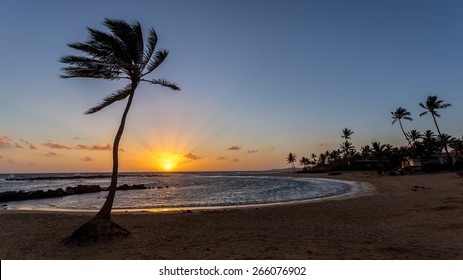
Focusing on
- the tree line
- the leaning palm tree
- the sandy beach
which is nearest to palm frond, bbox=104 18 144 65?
the leaning palm tree

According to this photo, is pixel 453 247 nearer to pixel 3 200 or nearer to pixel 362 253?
pixel 362 253

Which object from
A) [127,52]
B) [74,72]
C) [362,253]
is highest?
[127,52]

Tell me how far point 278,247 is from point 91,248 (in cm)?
631

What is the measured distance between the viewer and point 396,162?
7338 centimetres

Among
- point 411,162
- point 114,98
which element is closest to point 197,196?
point 114,98

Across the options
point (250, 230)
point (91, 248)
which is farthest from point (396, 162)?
point (91, 248)

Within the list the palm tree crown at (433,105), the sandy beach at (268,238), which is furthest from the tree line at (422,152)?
the sandy beach at (268,238)

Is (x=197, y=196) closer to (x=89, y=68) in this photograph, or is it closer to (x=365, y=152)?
(x=89, y=68)

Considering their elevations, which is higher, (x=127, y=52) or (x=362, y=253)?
(x=127, y=52)

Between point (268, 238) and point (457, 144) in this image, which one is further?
point (457, 144)

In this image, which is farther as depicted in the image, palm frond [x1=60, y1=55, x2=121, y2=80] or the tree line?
the tree line

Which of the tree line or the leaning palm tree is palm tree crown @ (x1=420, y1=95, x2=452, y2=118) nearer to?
the tree line

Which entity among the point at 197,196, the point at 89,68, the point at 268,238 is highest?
the point at 89,68

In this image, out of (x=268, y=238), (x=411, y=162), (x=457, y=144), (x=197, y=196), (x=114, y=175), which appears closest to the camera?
(x=268, y=238)
